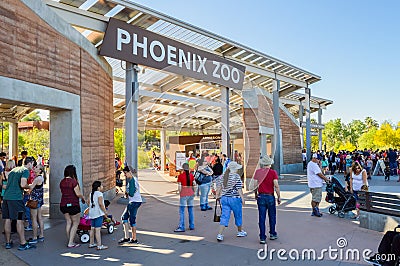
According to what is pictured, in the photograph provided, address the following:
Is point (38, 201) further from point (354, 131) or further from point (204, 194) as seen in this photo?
point (354, 131)

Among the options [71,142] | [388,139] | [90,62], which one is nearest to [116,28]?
[90,62]

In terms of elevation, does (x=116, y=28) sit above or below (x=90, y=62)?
above

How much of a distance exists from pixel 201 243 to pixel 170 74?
8.28 m

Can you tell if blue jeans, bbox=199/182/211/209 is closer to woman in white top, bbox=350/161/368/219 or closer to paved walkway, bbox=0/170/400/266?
paved walkway, bbox=0/170/400/266

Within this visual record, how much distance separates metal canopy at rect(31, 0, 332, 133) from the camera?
915cm

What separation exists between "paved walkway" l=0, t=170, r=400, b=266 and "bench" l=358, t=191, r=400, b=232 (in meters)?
0.20

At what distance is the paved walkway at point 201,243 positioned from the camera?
4.96 m

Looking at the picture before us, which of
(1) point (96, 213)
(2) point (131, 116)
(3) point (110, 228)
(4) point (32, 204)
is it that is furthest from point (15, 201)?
(2) point (131, 116)

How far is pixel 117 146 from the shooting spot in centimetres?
1664

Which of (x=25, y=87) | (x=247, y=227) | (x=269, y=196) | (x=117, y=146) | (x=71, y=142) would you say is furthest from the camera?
(x=117, y=146)

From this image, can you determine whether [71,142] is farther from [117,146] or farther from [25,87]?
[117,146]

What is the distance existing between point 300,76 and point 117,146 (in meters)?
11.4

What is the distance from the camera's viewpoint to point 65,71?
7645mm

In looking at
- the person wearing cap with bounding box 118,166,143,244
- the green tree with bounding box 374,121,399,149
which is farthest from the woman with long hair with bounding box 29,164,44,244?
the green tree with bounding box 374,121,399,149
